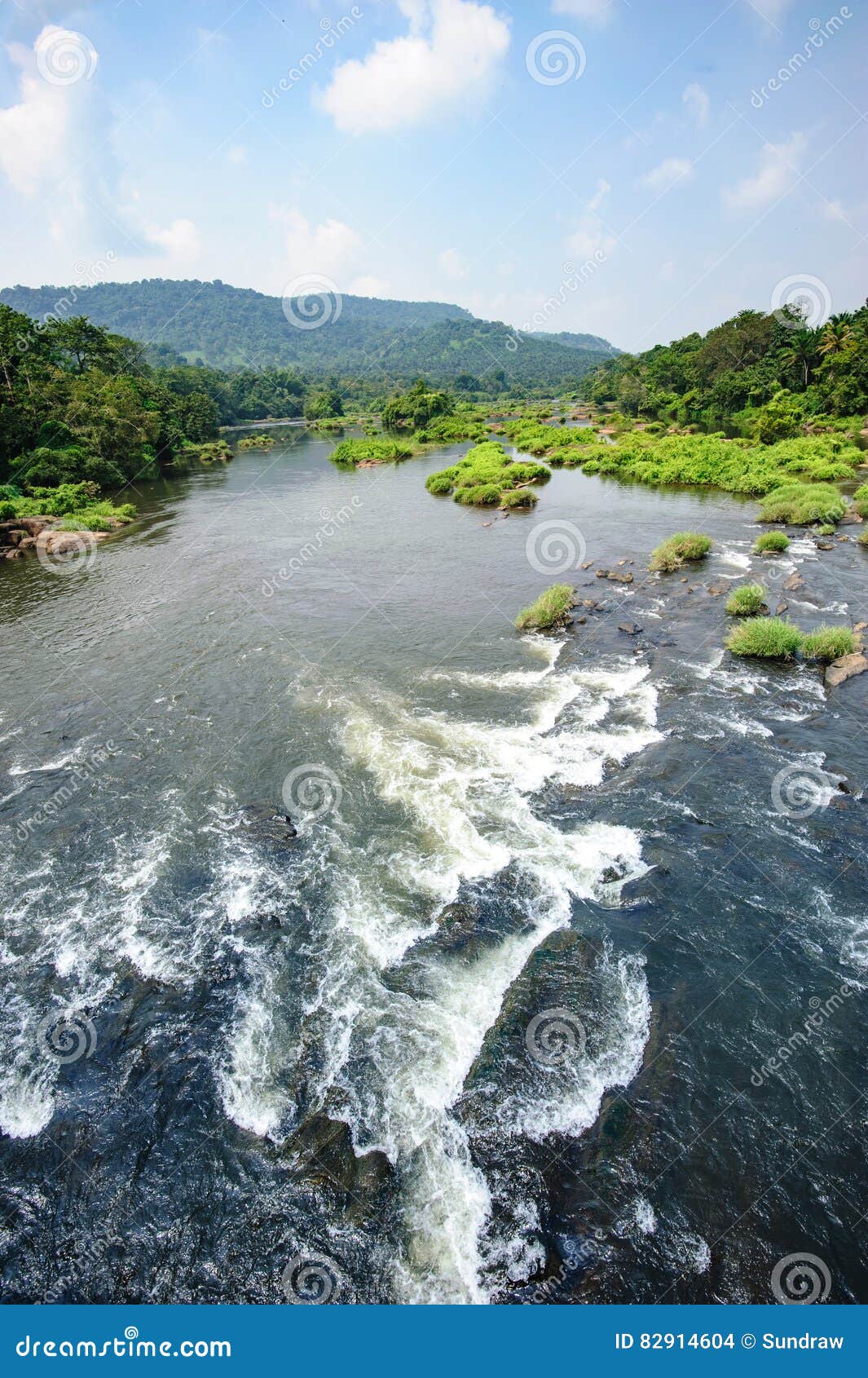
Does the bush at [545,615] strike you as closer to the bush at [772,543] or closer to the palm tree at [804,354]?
the bush at [772,543]

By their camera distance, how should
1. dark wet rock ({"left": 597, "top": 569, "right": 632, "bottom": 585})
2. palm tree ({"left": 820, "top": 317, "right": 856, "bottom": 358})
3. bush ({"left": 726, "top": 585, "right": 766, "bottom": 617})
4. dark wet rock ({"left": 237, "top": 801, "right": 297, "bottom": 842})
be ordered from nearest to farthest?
dark wet rock ({"left": 237, "top": 801, "right": 297, "bottom": 842}), bush ({"left": 726, "top": 585, "right": 766, "bottom": 617}), dark wet rock ({"left": 597, "top": 569, "right": 632, "bottom": 585}), palm tree ({"left": 820, "top": 317, "right": 856, "bottom": 358})

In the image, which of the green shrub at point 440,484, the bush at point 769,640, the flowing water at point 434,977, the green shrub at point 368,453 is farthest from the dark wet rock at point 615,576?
the green shrub at point 368,453

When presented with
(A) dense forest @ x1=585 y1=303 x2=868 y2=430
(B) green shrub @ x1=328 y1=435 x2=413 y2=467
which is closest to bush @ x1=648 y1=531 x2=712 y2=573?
(A) dense forest @ x1=585 y1=303 x2=868 y2=430

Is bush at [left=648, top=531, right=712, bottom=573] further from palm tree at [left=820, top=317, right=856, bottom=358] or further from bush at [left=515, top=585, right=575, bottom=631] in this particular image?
palm tree at [left=820, top=317, right=856, bottom=358]

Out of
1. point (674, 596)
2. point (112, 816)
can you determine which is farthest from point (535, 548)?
point (112, 816)

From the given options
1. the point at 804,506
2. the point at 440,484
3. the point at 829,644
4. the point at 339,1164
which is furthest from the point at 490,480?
the point at 339,1164

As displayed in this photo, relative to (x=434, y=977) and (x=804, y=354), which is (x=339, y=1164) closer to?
(x=434, y=977)
